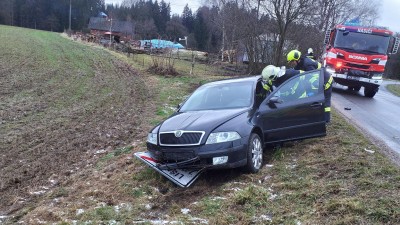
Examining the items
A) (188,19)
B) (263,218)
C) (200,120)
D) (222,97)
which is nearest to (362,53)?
(222,97)

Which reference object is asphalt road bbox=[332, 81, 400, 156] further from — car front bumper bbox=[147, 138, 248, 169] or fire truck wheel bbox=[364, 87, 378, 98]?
car front bumper bbox=[147, 138, 248, 169]

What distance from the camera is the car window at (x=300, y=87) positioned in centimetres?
725

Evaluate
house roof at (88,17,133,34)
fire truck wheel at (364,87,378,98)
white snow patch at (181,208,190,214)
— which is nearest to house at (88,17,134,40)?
house roof at (88,17,133,34)

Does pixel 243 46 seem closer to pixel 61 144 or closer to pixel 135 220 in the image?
pixel 61 144

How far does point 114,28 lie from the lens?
257ft

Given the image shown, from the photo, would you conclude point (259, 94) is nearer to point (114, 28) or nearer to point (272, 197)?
point (272, 197)

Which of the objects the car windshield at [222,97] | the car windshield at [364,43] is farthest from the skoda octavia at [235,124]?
the car windshield at [364,43]

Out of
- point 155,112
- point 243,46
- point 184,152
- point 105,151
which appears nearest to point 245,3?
point 243,46

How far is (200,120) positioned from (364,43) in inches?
492

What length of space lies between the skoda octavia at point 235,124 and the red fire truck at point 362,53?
30.1 ft

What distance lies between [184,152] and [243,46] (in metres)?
20.1

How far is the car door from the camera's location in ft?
22.6

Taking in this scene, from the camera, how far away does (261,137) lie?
21.8 feet

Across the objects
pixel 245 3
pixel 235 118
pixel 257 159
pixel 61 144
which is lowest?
pixel 61 144
